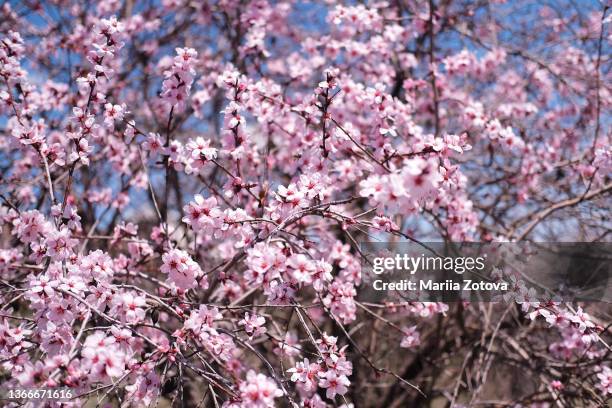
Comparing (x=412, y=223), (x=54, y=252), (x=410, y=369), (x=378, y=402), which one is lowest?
(x=378, y=402)

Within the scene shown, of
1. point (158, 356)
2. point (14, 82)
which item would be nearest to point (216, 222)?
point (158, 356)

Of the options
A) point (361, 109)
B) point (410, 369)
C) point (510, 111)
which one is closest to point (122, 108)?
point (361, 109)

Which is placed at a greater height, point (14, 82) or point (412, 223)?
point (14, 82)

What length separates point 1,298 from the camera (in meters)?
2.54

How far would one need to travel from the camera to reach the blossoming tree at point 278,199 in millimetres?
2275

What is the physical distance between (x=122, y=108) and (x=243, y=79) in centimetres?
72

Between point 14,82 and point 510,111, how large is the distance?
3920mm

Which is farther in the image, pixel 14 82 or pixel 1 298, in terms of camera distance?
pixel 14 82

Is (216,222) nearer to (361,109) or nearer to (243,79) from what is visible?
(243,79)

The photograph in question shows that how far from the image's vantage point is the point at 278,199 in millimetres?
2402

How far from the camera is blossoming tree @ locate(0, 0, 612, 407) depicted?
7.47 ft

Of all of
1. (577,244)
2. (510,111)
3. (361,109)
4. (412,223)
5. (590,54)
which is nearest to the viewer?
(361,109)

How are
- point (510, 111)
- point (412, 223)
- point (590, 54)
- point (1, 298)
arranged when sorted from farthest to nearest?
point (412, 223) → point (590, 54) → point (510, 111) → point (1, 298)

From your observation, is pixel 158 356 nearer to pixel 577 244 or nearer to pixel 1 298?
pixel 1 298
